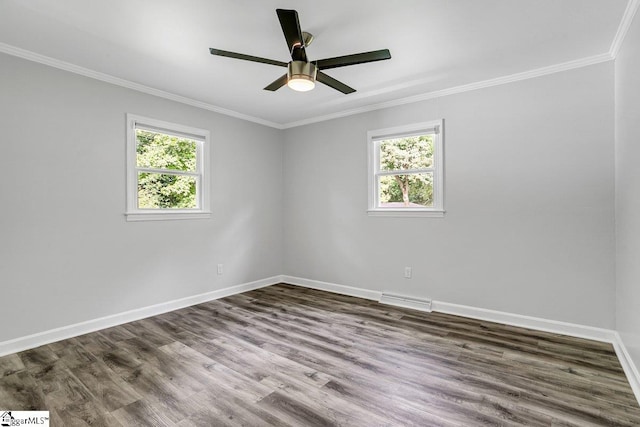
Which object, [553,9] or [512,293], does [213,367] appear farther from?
[553,9]

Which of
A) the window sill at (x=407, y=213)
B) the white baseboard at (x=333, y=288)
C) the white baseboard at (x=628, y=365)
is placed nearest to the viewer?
the white baseboard at (x=628, y=365)

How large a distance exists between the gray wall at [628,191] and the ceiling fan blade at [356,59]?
5.77 feet

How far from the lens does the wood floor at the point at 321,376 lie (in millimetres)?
1958

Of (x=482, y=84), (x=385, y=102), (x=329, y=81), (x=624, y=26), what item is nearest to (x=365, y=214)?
(x=385, y=102)

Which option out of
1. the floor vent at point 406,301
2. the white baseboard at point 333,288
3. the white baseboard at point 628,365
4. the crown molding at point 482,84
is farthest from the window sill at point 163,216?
the white baseboard at point 628,365

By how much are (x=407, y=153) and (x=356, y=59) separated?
2146 mm

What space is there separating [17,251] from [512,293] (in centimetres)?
486

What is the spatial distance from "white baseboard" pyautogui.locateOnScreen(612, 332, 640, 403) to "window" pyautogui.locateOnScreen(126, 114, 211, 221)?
176 inches

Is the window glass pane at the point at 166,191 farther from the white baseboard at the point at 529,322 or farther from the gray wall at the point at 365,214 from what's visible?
the white baseboard at the point at 529,322

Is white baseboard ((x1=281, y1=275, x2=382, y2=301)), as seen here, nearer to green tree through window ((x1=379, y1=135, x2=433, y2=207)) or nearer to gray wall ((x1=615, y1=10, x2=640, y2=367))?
green tree through window ((x1=379, y1=135, x2=433, y2=207))

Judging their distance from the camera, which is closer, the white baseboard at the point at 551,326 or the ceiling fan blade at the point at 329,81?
the white baseboard at the point at 551,326

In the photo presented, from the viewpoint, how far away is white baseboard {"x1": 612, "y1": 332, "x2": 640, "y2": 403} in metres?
2.16

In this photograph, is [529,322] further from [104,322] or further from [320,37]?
[104,322]

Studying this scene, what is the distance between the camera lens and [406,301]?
4.11m
